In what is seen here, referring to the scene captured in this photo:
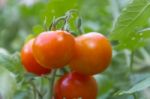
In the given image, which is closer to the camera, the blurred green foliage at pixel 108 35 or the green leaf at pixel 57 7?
the blurred green foliage at pixel 108 35

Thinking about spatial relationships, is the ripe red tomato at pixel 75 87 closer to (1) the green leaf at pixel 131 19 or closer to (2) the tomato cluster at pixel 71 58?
(2) the tomato cluster at pixel 71 58

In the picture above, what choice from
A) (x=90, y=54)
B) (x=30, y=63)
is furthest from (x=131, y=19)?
(x=30, y=63)

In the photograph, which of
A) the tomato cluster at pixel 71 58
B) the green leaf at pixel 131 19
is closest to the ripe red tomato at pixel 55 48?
the tomato cluster at pixel 71 58

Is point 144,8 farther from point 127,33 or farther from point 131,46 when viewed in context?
point 131,46

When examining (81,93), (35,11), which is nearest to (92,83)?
(81,93)

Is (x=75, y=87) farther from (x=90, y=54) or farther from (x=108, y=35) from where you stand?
(x=108, y=35)

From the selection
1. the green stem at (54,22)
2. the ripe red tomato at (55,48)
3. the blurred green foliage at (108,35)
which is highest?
the green stem at (54,22)
